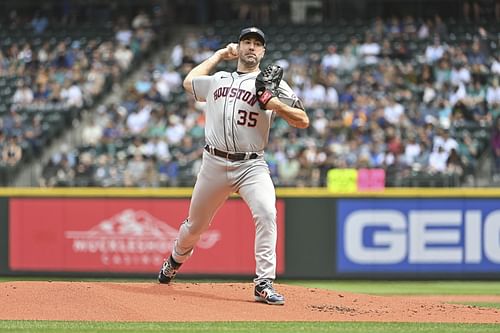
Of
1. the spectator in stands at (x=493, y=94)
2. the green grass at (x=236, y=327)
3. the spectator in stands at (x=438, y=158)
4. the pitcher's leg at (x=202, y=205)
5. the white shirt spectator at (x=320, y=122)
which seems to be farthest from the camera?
the spectator in stands at (x=493, y=94)

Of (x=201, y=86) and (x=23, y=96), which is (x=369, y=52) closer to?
(x=23, y=96)

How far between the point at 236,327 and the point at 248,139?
1.71 metres

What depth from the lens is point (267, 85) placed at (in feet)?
27.9

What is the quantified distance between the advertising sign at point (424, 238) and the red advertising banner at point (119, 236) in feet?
3.74

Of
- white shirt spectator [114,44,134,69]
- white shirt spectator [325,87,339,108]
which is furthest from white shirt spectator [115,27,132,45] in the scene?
white shirt spectator [325,87,339,108]

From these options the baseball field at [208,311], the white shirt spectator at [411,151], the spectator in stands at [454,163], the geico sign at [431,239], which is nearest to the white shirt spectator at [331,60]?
the white shirt spectator at [411,151]

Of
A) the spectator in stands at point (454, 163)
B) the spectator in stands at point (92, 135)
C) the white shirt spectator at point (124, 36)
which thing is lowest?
the spectator in stands at point (454, 163)

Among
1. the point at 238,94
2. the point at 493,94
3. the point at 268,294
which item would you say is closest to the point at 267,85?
the point at 238,94

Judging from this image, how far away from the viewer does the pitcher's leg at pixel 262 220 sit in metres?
8.65

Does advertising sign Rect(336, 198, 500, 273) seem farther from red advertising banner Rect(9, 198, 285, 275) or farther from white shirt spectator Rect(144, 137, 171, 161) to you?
white shirt spectator Rect(144, 137, 171, 161)

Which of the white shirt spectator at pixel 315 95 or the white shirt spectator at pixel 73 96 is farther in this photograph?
the white shirt spectator at pixel 73 96

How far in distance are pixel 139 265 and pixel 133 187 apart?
1.33 metres

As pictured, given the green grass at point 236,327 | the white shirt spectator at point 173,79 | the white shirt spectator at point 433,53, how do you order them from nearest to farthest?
1. the green grass at point 236,327
2. the white shirt spectator at point 433,53
3. the white shirt spectator at point 173,79

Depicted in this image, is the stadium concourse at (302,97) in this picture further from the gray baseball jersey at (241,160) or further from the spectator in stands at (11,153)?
the gray baseball jersey at (241,160)
